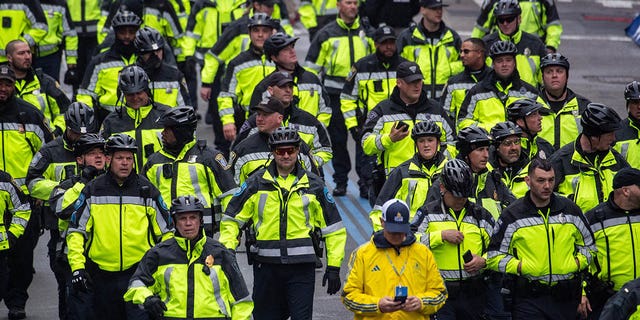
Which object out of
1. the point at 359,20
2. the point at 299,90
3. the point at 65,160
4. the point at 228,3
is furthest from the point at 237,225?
the point at 228,3

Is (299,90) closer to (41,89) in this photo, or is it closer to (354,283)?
(41,89)

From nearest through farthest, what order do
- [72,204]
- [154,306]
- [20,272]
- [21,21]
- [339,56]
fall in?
[154,306] → [72,204] → [20,272] → [339,56] → [21,21]

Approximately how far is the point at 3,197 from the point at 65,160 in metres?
0.73

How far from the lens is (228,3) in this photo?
2206cm

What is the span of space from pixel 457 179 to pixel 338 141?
7.11m

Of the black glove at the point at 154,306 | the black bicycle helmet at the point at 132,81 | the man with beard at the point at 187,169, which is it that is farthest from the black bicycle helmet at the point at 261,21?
the black glove at the point at 154,306

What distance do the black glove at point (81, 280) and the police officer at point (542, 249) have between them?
3456 mm

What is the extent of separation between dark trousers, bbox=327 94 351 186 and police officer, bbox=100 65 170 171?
4722 millimetres

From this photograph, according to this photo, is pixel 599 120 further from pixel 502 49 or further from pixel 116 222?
pixel 116 222

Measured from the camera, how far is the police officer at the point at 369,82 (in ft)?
59.0

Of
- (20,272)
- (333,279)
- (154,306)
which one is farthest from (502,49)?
(154,306)

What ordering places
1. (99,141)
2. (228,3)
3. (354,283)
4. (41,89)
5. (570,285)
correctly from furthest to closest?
(228,3) < (41,89) < (99,141) < (570,285) < (354,283)

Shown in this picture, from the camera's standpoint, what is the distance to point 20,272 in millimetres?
15422

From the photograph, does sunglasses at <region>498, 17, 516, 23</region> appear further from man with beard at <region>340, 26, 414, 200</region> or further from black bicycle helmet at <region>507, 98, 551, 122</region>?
black bicycle helmet at <region>507, 98, 551, 122</region>
